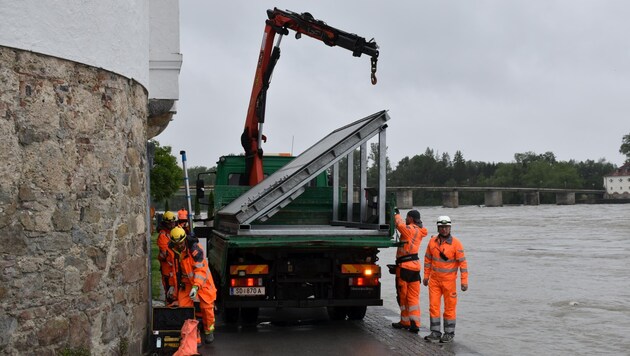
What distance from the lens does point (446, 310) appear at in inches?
424

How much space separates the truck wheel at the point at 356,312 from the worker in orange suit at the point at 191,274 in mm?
2926

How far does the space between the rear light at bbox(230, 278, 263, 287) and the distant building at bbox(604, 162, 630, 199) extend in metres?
157

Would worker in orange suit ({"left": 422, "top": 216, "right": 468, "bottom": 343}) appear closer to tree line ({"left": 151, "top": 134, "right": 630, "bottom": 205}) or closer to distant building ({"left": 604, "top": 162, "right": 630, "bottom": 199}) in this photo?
tree line ({"left": 151, "top": 134, "right": 630, "bottom": 205})

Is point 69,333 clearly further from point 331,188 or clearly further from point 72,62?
point 331,188

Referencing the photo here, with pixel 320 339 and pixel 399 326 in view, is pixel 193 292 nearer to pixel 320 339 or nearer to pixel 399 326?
pixel 320 339

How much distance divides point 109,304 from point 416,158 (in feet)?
554

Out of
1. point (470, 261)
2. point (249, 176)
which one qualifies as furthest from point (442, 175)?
point (249, 176)

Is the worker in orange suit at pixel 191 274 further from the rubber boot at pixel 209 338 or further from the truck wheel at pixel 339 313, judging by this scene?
the truck wheel at pixel 339 313

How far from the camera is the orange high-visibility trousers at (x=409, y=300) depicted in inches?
448

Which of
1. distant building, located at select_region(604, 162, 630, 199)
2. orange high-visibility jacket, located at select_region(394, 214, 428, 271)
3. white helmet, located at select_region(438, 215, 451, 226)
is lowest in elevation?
orange high-visibility jacket, located at select_region(394, 214, 428, 271)

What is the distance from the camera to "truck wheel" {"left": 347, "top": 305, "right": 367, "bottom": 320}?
12.4 metres

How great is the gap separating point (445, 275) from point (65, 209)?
17.6 feet

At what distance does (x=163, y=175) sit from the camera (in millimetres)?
49219

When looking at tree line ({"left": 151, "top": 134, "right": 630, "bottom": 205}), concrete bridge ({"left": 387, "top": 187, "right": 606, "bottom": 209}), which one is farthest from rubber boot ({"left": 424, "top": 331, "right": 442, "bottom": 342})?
tree line ({"left": 151, "top": 134, "right": 630, "bottom": 205})
